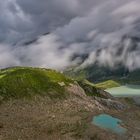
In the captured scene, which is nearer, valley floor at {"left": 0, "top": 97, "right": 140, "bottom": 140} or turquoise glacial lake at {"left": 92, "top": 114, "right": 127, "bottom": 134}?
valley floor at {"left": 0, "top": 97, "right": 140, "bottom": 140}

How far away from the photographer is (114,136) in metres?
121

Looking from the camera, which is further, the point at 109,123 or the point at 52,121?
the point at 109,123

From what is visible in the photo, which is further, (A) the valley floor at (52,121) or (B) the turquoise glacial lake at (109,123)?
(B) the turquoise glacial lake at (109,123)

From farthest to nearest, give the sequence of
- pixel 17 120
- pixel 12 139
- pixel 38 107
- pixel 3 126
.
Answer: pixel 38 107 → pixel 17 120 → pixel 3 126 → pixel 12 139

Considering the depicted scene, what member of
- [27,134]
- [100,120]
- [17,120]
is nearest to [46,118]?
[17,120]

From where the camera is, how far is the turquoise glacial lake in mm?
135137

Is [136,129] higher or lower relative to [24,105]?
lower

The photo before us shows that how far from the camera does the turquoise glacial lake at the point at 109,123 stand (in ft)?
443

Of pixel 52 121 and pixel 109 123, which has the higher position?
pixel 52 121

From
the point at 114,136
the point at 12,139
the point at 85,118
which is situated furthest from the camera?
the point at 85,118

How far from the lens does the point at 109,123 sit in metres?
153

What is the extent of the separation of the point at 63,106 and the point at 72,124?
169 ft

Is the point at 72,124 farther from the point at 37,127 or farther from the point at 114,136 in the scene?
the point at 114,136

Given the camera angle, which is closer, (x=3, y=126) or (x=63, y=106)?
(x=3, y=126)
